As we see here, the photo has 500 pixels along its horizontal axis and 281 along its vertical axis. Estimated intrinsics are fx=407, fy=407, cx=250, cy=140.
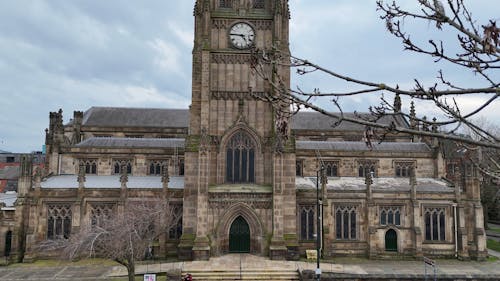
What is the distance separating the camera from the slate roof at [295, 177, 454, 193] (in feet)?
115

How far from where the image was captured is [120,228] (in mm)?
23719

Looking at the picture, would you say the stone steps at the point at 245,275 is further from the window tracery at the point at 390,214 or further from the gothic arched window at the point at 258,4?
the gothic arched window at the point at 258,4

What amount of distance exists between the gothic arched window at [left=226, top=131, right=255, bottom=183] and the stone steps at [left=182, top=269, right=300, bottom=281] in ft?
Answer: 25.6

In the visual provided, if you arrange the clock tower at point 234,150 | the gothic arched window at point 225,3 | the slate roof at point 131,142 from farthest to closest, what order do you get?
→ the slate roof at point 131,142 → the gothic arched window at point 225,3 → the clock tower at point 234,150

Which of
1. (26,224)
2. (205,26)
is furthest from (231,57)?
(26,224)

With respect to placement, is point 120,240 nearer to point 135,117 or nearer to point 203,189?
point 203,189

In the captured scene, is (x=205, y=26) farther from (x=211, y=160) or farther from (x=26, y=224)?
(x=26, y=224)

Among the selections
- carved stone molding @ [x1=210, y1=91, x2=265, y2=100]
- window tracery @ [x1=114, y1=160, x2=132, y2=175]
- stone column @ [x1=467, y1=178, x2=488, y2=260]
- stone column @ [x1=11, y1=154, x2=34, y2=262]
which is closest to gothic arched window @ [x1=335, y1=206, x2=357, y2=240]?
stone column @ [x1=467, y1=178, x2=488, y2=260]

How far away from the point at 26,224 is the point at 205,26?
21.6 meters

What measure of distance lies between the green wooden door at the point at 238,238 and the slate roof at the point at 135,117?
18.7 meters

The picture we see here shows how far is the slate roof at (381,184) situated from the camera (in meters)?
35.0

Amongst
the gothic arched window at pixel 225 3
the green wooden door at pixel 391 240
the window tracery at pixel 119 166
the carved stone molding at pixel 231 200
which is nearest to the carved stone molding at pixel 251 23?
the gothic arched window at pixel 225 3

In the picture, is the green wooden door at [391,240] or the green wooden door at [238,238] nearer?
the green wooden door at [238,238]

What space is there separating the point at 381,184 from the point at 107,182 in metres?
24.6
